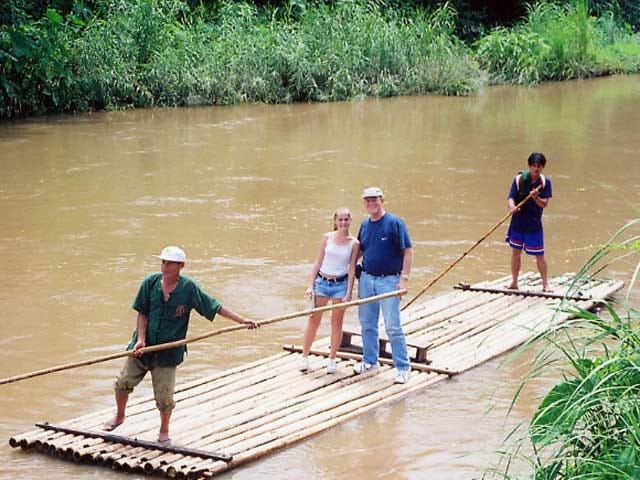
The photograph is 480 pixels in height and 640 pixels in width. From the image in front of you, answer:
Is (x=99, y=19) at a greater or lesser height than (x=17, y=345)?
greater

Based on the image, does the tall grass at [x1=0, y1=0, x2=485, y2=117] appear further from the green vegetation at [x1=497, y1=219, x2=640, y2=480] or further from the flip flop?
the green vegetation at [x1=497, y1=219, x2=640, y2=480]

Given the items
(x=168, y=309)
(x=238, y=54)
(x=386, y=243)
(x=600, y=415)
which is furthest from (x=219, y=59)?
(x=600, y=415)

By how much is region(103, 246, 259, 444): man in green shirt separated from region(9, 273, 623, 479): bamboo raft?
0.30 m

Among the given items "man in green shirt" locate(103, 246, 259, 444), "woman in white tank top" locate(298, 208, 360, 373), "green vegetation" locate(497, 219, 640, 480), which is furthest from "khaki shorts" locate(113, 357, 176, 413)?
"green vegetation" locate(497, 219, 640, 480)

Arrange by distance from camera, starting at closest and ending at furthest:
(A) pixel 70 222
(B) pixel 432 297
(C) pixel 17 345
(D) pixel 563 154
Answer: (C) pixel 17 345 < (B) pixel 432 297 < (A) pixel 70 222 < (D) pixel 563 154

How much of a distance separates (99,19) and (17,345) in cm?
1829

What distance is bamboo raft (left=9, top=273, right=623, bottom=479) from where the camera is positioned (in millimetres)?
6758

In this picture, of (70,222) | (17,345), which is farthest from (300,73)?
(17,345)

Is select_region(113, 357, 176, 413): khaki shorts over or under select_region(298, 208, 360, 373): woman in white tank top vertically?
under

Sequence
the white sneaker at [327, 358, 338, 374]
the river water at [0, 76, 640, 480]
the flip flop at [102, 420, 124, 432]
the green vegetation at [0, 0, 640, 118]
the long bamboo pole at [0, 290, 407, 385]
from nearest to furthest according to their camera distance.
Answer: the long bamboo pole at [0, 290, 407, 385], the flip flop at [102, 420, 124, 432], the river water at [0, 76, 640, 480], the white sneaker at [327, 358, 338, 374], the green vegetation at [0, 0, 640, 118]

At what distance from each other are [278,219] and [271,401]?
7028 millimetres

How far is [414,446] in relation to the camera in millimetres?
7305

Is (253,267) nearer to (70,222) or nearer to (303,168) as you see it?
(70,222)

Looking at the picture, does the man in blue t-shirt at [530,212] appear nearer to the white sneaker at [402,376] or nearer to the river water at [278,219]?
the river water at [278,219]
